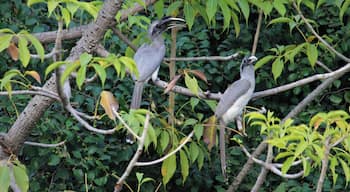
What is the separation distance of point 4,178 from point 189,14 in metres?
1.07

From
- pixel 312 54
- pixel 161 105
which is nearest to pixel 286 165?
pixel 312 54

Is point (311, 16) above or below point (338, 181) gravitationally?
above

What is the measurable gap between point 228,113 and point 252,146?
1567mm

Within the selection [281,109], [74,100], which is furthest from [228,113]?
[281,109]

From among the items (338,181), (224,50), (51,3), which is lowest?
(338,181)

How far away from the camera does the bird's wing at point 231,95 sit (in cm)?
352

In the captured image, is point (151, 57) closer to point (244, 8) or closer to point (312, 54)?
point (312, 54)

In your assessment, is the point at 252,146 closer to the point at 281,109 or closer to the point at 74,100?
the point at 281,109

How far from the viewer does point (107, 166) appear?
15.6 feet

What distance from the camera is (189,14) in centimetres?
306

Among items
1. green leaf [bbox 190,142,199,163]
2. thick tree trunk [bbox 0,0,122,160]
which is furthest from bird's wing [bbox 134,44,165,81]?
thick tree trunk [bbox 0,0,122,160]

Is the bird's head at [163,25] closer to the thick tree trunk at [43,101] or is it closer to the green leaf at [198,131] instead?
the green leaf at [198,131]

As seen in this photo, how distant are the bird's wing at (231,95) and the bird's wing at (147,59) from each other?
43cm

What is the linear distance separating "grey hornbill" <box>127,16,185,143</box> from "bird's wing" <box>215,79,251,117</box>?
41 centimetres
